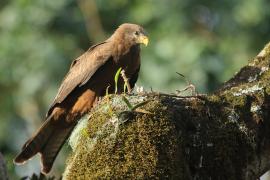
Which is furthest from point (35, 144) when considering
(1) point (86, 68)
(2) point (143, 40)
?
(2) point (143, 40)

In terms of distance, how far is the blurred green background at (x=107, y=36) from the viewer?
15.1 m

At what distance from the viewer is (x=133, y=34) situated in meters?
9.59

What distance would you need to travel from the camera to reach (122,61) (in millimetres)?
9086

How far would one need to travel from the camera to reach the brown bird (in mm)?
8875

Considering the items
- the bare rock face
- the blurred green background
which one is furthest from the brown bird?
the blurred green background

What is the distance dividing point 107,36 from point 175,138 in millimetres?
10954

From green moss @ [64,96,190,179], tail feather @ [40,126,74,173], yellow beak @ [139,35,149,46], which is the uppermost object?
yellow beak @ [139,35,149,46]

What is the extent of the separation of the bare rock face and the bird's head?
3.01m

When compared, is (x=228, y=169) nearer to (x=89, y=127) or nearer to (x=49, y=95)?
(x=89, y=127)

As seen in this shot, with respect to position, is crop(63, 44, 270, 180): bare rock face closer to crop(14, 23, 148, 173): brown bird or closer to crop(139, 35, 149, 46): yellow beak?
crop(14, 23, 148, 173): brown bird

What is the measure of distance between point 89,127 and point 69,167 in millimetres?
292

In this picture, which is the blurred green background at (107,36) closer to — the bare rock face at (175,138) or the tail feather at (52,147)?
the tail feather at (52,147)

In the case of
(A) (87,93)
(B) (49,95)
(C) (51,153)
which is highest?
(B) (49,95)

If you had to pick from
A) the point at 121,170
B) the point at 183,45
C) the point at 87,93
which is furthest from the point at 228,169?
the point at 183,45
